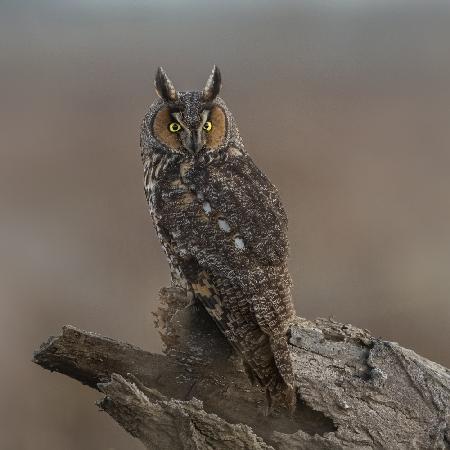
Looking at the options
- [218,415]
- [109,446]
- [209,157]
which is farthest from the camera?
[109,446]

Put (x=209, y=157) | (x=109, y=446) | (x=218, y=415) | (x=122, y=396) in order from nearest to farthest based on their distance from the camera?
(x=122, y=396) < (x=218, y=415) < (x=209, y=157) < (x=109, y=446)

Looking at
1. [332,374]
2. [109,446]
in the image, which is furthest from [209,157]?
[109,446]

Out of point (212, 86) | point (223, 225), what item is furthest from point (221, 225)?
point (212, 86)

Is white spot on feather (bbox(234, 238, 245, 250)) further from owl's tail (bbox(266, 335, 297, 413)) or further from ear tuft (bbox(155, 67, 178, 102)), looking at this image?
ear tuft (bbox(155, 67, 178, 102))

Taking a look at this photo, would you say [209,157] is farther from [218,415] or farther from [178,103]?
[218,415]

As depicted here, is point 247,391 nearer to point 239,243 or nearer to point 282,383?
point 282,383

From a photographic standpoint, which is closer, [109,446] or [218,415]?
[218,415]
